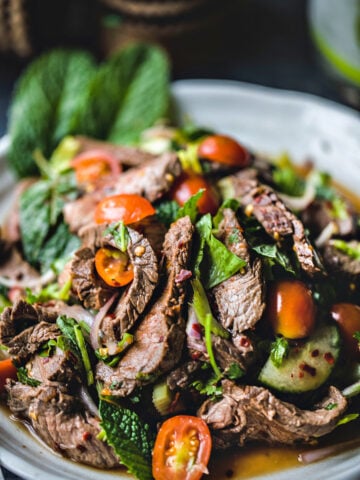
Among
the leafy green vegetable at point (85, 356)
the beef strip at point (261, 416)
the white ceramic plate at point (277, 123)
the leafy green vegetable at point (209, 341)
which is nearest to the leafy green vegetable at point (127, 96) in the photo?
the white ceramic plate at point (277, 123)

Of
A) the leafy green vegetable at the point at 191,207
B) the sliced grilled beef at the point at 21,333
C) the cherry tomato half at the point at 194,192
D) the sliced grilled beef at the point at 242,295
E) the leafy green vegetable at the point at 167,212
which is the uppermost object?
the leafy green vegetable at the point at 191,207

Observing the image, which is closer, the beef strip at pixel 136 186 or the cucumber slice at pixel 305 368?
the cucumber slice at pixel 305 368

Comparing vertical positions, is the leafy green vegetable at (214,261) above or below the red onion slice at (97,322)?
above

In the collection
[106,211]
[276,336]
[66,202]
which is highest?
[106,211]

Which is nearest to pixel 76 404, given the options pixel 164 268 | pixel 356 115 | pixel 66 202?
pixel 164 268

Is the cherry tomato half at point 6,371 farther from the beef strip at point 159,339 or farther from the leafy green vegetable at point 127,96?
the leafy green vegetable at point 127,96

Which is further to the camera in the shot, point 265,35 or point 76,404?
point 265,35

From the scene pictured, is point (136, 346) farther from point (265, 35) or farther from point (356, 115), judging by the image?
point (265, 35)
